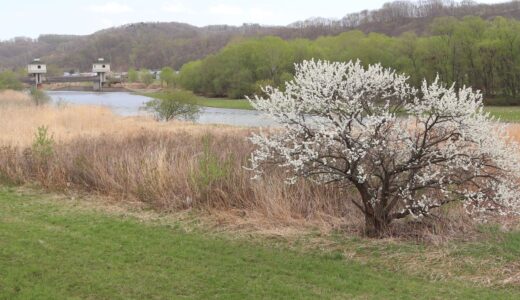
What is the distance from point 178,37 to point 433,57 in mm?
113106

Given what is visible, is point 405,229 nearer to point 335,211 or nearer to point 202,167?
point 335,211

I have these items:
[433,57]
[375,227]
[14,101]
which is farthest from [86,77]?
[375,227]

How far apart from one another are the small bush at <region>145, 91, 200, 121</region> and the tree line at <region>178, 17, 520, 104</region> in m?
14.1

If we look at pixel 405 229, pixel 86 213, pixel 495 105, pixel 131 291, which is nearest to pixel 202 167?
pixel 86 213

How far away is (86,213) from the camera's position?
817 cm

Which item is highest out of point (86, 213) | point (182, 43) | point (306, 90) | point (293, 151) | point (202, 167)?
point (182, 43)

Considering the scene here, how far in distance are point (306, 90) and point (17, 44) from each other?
188 metres

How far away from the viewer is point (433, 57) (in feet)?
198

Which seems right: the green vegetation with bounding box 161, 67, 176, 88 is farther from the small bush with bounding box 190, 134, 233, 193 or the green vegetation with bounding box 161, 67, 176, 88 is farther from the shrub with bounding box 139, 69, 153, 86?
the small bush with bounding box 190, 134, 233, 193

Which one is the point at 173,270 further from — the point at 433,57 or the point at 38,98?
the point at 433,57

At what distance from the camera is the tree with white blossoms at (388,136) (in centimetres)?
582

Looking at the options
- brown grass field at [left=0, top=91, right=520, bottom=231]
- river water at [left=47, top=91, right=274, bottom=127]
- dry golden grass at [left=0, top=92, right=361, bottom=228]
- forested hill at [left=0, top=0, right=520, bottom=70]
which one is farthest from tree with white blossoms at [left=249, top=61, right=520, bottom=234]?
forested hill at [left=0, top=0, right=520, bottom=70]

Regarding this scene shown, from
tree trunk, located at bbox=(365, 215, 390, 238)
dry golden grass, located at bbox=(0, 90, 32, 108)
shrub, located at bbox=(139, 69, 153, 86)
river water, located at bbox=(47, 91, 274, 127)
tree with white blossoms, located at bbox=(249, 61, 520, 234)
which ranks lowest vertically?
river water, located at bbox=(47, 91, 274, 127)

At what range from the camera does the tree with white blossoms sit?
5.82m
